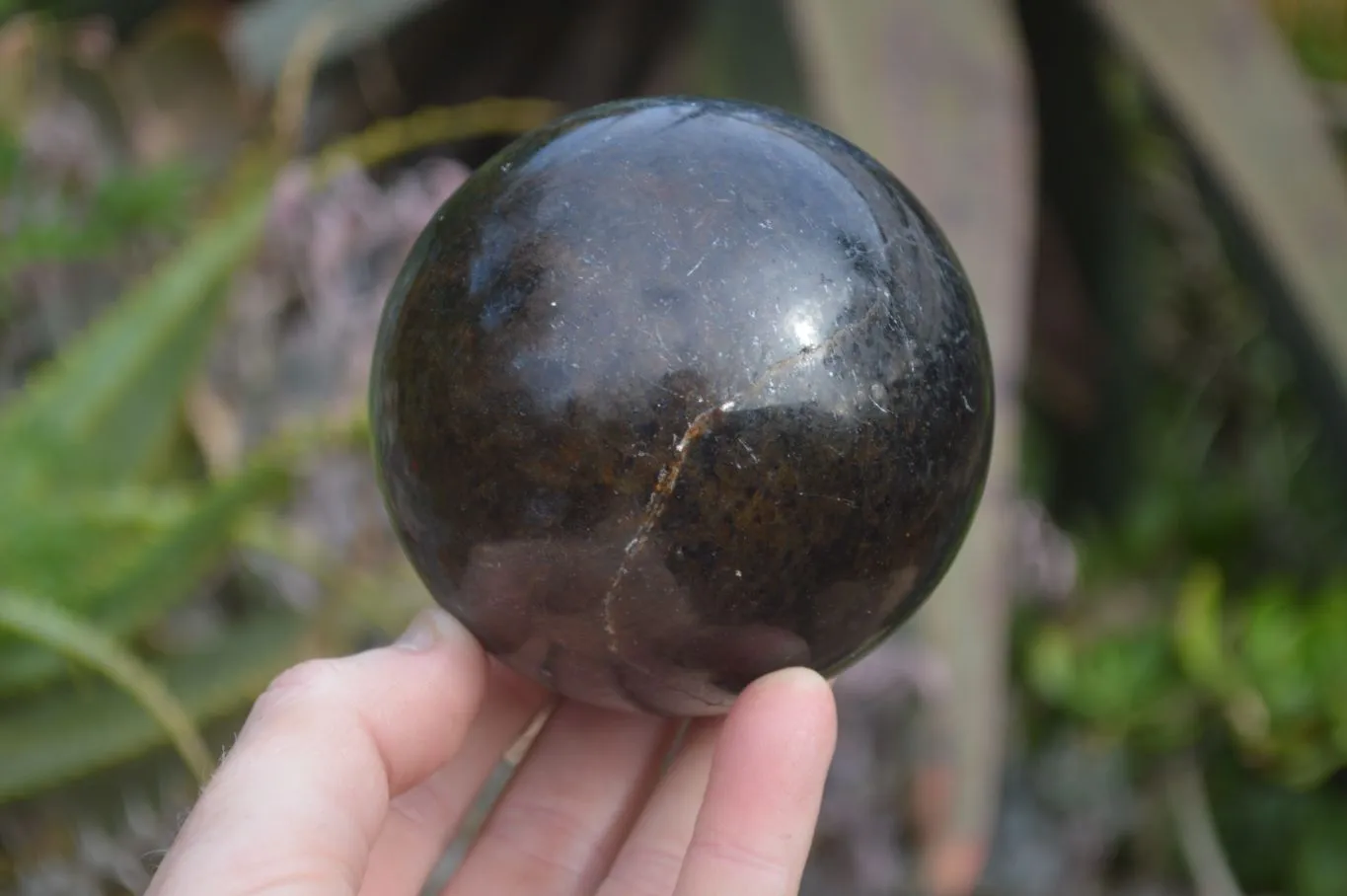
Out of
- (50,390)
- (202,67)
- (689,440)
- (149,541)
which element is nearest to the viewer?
(689,440)

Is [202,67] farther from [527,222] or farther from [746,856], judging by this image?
[746,856]

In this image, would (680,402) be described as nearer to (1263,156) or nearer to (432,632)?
(432,632)

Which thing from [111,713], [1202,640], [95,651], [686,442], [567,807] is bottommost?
[1202,640]

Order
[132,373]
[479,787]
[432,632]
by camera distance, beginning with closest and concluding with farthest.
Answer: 1. [432,632]
2. [479,787]
3. [132,373]

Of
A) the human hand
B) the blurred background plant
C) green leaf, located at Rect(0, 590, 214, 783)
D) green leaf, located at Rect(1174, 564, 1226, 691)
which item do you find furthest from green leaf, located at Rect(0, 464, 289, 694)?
green leaf, located at Rect(1174, 564, 1226, 691)

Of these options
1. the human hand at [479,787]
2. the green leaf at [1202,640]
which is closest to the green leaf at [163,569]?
the human hand at [479,787]

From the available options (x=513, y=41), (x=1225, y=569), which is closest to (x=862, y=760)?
(x=1225, y=569)

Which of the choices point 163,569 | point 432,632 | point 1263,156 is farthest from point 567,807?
point 1263,156
